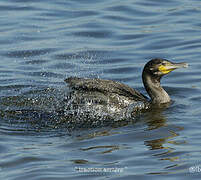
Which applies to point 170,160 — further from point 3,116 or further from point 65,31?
point 65,31

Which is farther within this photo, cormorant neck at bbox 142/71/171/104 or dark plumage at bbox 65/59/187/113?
cormorant neck at bbox 142/71/171/104

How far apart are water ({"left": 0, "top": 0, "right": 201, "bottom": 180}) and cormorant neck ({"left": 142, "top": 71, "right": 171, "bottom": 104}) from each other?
333mm

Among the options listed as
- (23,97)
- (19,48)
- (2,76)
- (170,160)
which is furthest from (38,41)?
(170,160)

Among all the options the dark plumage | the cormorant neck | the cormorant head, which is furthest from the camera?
the cormorant neck

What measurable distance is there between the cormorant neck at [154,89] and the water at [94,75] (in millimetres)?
333

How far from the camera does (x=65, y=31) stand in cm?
1513

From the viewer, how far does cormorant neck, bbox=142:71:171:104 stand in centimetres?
1093

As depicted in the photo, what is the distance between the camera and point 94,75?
12.5 meters

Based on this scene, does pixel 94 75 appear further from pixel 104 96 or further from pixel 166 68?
pixel 104 96

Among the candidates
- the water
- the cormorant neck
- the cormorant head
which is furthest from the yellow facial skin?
the water

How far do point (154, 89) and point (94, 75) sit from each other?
185 centimetres

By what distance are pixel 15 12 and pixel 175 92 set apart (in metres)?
6.76

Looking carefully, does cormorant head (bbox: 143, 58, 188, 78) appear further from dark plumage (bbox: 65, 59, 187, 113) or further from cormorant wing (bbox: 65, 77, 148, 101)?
cormorant wing (bbox: 65, 77, 148, 101)

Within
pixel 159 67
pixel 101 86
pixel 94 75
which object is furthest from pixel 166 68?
pixel 94 75
